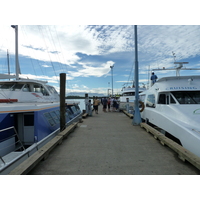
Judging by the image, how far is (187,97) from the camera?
19.9ft

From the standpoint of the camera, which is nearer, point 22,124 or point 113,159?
point 113,159

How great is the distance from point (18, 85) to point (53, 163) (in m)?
7.43

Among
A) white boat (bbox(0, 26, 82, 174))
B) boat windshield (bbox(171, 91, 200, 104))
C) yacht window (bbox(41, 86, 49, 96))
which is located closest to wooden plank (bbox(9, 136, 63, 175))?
white boat (bbox(0, 26, 82, 174))

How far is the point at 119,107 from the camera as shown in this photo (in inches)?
699

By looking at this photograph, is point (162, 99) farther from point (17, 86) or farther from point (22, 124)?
point (17, 86)

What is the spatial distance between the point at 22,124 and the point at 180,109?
6.53m

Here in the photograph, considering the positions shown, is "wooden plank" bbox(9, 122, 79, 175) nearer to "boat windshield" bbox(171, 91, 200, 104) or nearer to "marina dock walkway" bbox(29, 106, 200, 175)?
"marina dock walkway" bbox(29, 106, 200, 175)

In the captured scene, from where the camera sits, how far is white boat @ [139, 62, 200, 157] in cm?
410

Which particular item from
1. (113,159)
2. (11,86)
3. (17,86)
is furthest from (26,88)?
(113,159)

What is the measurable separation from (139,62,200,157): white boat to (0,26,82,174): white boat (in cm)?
470

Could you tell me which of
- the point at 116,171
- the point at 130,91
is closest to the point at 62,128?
the point at 116,171

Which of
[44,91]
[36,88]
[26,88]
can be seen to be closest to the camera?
[26,88]

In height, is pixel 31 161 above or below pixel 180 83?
below

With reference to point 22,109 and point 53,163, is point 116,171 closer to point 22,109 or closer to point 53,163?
point 53,163
